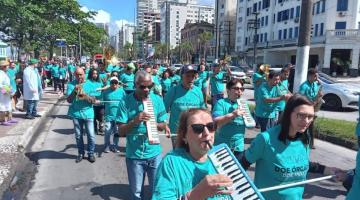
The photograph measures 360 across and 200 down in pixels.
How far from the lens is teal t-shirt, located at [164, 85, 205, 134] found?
580 cm

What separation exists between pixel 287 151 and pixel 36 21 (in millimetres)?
22404

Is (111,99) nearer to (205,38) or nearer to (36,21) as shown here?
(36,21)

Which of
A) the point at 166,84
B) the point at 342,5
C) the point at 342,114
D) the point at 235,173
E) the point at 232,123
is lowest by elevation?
the point at 342,114

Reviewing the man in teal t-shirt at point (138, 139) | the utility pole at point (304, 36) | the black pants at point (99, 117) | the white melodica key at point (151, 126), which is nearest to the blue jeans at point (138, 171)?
the man in teal t-shirt at point (138, 139)

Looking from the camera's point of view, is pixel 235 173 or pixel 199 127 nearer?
pixel 235 173

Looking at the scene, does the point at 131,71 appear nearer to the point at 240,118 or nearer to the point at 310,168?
the point at 240,118

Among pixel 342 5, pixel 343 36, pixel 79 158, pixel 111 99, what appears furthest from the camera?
pixel 342 5

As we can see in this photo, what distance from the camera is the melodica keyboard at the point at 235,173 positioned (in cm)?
200

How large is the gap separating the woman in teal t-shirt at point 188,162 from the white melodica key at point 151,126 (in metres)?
1.53

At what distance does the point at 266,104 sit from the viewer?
7285mm

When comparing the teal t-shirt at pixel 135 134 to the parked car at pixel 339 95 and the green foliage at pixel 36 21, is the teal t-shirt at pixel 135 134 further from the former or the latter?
the green foliage at pixel 36 21

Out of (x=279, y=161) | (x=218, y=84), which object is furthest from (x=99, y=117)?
(x=279, y=161)

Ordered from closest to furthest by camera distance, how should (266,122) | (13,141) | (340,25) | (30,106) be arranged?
(266,122)
(13,141)
(30,106)
(340,25)

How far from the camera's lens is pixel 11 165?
7.39 metres
